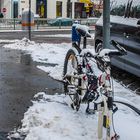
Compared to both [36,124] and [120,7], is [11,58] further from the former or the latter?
[36,124]

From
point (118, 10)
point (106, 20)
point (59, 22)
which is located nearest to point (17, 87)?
point (106, 20)

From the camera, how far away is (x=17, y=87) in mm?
9211

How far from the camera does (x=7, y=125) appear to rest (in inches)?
259

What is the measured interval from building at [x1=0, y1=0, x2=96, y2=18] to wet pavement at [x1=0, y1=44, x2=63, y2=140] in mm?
42644

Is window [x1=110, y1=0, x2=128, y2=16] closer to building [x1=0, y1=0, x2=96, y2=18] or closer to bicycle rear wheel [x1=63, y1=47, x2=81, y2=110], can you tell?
bicycle rear wheel [x1=63, y1=47, x2=81, y2=110]

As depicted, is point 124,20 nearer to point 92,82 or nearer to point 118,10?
point 118,10

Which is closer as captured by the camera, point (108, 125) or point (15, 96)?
point (108, 125)

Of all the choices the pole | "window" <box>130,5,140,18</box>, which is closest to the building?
"window" <box>130,5,140,18</box>

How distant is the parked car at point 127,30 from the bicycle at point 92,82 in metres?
1.80

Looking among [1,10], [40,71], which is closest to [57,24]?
[1,10]

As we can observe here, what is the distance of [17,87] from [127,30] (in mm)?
2357

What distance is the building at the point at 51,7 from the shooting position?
5631 centimetres

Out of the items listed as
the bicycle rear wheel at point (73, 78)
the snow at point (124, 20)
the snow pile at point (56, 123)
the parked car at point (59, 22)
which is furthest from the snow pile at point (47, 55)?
the parked car at point (59, 22)

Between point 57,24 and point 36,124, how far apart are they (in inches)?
1405
